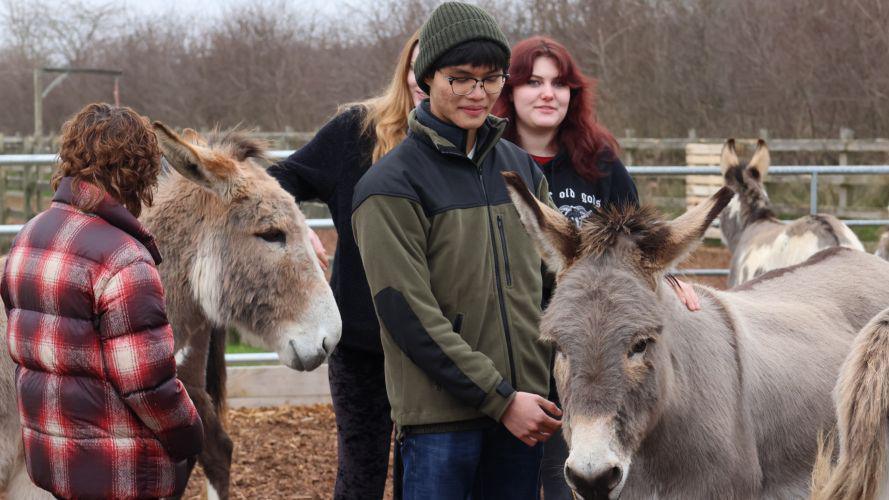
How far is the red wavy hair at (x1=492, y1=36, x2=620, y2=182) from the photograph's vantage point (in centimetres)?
370

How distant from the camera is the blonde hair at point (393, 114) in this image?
3.62m

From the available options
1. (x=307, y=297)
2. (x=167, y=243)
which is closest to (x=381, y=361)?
(x=307, y=297)

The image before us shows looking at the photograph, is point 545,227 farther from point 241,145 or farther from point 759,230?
point 759,230

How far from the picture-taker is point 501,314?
2.86 metres

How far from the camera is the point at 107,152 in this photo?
270 cm

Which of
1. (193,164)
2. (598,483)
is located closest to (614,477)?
(598,483)

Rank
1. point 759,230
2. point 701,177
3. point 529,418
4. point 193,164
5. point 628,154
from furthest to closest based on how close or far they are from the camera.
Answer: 1. point 628,154
2. point 701,177
3. point 759,230
4. point 193,164
5. point 529,418

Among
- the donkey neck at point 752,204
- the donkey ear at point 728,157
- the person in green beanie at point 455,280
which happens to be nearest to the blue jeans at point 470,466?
the person in green beanie at point 455,280

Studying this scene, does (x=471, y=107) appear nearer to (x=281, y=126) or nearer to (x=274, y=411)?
(x=274, y=411)

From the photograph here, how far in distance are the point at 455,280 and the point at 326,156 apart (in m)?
1.18

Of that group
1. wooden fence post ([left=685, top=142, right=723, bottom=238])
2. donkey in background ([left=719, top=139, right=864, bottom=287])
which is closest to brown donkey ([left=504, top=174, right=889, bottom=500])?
donkey in background ([left=719, top=139, right=864, bottom=287])

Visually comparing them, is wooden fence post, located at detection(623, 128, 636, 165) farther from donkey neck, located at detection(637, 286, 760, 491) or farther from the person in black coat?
donkey neck, located at detection(637, 286, 760, 491)

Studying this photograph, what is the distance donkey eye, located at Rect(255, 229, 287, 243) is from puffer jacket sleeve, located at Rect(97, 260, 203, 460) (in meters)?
1.20

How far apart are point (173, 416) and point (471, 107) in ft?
3.93
